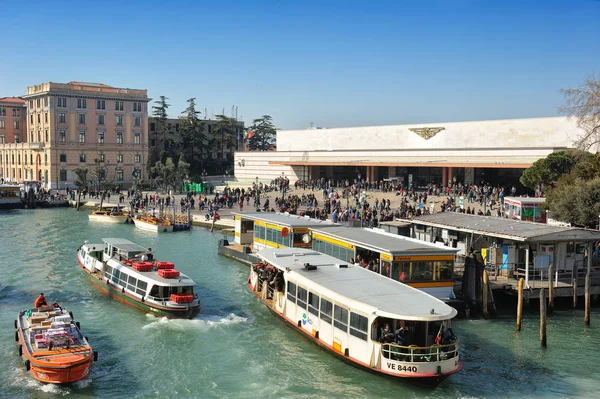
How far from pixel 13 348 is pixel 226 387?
8.17 m

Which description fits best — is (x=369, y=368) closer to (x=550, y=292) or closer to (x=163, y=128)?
(x=550, y=292)

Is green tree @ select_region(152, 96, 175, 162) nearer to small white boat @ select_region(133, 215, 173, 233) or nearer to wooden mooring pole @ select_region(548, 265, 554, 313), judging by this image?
small white boat @ select_region(133, 215, 173, 233)

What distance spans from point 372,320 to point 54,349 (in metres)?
9.35

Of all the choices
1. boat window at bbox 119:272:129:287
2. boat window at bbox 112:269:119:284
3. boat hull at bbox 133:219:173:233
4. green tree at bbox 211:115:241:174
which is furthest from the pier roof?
green tree at bbox 211:115:241:174

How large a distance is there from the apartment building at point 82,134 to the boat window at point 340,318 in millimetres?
71995

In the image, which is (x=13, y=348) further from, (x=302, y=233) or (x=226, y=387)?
(x=302, y=233)

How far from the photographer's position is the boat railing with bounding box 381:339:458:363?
1833 centimetres

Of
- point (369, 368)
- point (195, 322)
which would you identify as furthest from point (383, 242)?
point (369, 368)

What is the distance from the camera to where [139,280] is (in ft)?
88.7

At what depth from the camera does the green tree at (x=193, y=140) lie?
11200 cm

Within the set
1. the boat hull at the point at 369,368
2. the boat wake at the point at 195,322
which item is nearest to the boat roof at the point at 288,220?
the boat wake at the point at 195,322

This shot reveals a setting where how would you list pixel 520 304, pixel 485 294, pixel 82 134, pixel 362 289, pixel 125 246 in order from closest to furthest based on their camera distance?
pixel 362 289, pixel 520 304, pixel 485 294, pixel 125 246, pixel 82 134

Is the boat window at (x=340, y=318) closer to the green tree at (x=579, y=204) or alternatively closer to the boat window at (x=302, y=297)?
the boat window at (x=302, y=297)

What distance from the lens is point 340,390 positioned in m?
19.3
